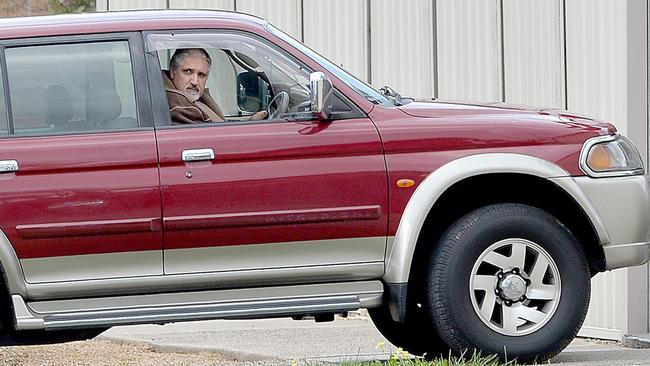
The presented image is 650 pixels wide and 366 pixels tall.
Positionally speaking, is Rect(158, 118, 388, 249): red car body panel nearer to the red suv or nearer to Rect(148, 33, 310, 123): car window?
the red suv

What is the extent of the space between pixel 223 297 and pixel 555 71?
610cm

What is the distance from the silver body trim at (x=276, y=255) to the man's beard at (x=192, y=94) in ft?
2.63

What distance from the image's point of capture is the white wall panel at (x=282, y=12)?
592 inches

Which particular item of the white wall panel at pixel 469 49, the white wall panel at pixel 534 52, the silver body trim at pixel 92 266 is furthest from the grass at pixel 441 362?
the white wall panel at pixel 469 49

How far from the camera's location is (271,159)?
6.91 m

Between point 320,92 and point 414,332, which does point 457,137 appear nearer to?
point 320,92

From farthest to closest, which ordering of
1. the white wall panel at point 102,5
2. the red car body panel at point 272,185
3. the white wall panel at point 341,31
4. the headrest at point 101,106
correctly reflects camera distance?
1. the white wall panel at point 102,5
2. the white wall panel at point 341,31
3. the headrest at point 101,106
4. the red car body panel at point 272,185

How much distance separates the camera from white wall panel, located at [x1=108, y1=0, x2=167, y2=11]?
53.7 feet

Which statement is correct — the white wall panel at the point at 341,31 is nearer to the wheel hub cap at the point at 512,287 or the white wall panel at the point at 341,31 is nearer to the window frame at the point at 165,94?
the window frame at the point at 165,94

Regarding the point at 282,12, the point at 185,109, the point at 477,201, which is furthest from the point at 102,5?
the point at 477,201

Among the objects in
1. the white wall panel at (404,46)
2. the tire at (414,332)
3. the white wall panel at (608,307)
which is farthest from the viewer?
the white wall panel at (404,46)

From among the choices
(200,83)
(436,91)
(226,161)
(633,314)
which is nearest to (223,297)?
(226,161)

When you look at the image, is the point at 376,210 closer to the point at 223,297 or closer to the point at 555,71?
the point at 223,297

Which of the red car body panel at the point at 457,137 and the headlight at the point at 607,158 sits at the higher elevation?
the red car body panel at the point at 457,137
